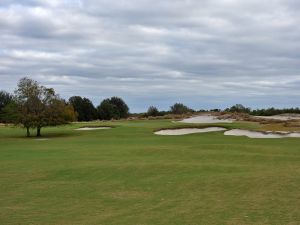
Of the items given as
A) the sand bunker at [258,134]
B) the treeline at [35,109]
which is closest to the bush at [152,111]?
the treeline at [35,109]

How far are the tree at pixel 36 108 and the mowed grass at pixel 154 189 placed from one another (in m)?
28.8

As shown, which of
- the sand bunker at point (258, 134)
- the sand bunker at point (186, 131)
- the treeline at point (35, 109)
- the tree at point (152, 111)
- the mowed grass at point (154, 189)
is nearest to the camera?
the mowed grass at point (154, 189)

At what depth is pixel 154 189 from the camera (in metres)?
16.9

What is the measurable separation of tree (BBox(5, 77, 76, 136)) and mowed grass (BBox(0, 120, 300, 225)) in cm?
2881

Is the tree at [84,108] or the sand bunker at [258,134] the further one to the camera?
the tree at [84,108]

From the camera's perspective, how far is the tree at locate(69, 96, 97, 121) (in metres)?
134

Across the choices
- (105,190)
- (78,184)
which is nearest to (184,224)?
(105,190)

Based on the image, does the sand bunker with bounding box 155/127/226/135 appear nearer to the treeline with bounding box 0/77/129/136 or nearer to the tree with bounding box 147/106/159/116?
the treeline with bounding box 0/77/129/136

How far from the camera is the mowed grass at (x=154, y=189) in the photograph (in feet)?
40.5

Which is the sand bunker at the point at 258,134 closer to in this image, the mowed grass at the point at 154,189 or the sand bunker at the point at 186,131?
the sand bunker at the point at 186,131

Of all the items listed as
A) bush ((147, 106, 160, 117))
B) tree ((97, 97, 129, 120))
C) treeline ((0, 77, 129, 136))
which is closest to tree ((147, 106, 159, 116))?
bush ((147, 106, 160, 117))

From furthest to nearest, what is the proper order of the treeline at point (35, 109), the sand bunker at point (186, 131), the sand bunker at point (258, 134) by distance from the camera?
the treeline at point (35, 109), the sand bunker at point (186, 131), the sand bunker at point (258, 134)

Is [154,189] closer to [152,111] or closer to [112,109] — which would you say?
[152,111]

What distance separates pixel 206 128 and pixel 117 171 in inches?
1321
